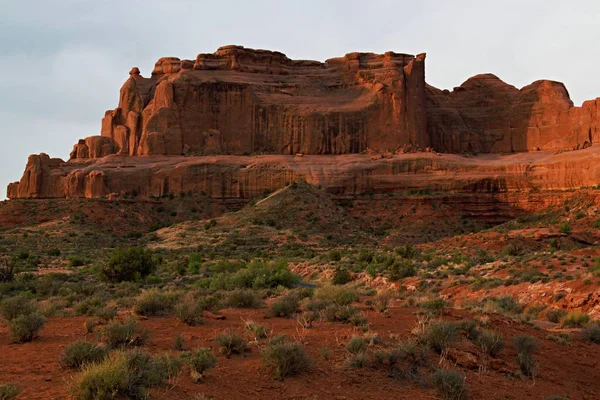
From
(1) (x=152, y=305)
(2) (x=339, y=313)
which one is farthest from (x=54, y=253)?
(2) (x=339, y=313)

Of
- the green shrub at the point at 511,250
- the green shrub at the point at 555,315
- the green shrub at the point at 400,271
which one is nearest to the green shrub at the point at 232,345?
the green shrub at the point at 555,315

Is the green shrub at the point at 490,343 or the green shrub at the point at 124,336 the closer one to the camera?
the green shrub at the point at 124,336

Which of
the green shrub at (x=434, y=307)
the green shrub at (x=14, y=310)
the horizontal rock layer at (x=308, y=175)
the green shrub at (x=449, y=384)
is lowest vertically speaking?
the green shrub at (x=449, y=384)

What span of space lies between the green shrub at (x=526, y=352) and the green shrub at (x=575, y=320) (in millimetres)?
4581

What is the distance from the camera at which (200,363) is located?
27.4 ft

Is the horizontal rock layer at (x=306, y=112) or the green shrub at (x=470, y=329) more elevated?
the horizontal rock layer at (x=306, y=112)

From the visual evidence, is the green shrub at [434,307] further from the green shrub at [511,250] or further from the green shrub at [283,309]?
the green shrub at [511,250]

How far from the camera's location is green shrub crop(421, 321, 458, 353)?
34.1ft

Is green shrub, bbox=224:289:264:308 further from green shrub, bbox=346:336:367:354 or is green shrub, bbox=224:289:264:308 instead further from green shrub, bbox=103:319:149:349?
green shrub, bbox=346:336:367:354

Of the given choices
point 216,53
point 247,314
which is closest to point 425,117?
point 216,53

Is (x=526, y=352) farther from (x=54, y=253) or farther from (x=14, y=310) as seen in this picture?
(x=54, y=253)

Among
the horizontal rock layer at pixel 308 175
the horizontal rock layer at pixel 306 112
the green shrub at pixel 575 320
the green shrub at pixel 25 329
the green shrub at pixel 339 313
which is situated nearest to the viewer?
the green shrub at pixel 25 329

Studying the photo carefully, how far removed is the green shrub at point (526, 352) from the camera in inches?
422

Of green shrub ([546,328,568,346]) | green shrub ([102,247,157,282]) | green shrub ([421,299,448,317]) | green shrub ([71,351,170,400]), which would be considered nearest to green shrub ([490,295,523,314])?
green shrub ([546,328,568,346])
